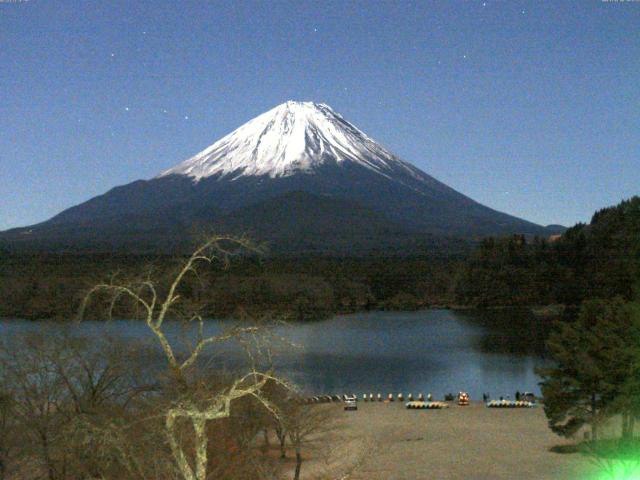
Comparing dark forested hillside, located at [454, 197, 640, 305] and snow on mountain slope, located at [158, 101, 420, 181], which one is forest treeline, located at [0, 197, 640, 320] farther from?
snow on mountain slope, located at [158, 101, 420, 181]

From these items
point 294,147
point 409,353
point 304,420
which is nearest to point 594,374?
point 304,420

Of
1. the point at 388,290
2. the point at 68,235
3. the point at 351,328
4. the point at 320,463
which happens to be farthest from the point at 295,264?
the point at 320,463

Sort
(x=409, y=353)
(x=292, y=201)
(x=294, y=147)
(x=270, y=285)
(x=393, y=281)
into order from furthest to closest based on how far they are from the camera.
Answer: (x=294, y=147)
(x=292, y=201)
(x=393, y=281)
(x=270, y=285)
(x=409, y=353)

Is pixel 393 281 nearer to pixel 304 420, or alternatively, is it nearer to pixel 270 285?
pixel 270 285

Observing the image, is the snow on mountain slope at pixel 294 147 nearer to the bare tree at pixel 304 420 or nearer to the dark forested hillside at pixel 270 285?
the dark forested hillside at pixel 270 285

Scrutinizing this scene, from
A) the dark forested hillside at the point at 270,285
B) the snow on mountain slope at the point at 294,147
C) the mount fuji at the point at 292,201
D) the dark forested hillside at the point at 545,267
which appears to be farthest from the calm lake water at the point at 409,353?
the snow on mountain slope at the point at 294,147

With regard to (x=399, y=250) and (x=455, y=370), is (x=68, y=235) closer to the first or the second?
(x=399, y=250)
